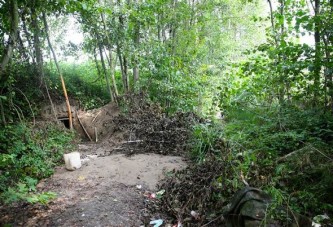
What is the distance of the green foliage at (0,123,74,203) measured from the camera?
13.6ft

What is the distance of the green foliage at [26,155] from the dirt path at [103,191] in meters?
0.29

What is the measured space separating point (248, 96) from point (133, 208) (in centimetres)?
340

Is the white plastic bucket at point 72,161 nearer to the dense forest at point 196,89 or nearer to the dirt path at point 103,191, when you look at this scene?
the dirt path at point 103,191

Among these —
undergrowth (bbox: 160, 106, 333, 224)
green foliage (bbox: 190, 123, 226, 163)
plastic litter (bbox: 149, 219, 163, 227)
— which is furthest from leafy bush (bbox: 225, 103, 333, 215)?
plastic litter (bbox: 149, 219, 163, 227)

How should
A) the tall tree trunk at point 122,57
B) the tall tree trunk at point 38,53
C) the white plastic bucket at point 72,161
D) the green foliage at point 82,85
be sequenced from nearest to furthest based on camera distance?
the white plastic bucket at point 72,161 → the tall tree trunk at point 38,53 → the tall tree trunk at point 122,57 → the green foliage at point 82,85

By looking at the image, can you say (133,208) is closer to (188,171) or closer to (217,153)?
(188,171)

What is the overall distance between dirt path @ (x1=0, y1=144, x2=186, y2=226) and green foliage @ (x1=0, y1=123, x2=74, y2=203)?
0.94 ft

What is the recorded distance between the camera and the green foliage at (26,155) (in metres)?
4.14

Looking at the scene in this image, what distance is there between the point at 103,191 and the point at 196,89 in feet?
17.8

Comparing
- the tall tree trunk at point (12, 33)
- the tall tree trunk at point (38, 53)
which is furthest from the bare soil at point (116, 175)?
the tall tree trunk at point (12, 33)

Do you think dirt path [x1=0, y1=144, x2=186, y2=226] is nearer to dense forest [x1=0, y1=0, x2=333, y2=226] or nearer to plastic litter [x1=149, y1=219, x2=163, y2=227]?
plastic litter [x1=149, y1=219, x2=163, y2=227]

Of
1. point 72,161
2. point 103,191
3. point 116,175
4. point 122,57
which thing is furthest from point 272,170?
point 122,57

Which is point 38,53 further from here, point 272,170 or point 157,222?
point 272,170

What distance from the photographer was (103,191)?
13.1 feet
